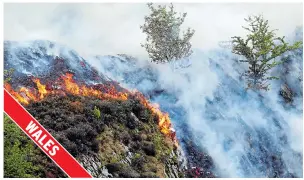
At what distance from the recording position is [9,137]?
10.4 m

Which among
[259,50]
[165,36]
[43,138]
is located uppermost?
[165,36]

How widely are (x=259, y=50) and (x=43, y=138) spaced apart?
5.28 metres

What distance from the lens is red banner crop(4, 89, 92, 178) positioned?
33.5ft

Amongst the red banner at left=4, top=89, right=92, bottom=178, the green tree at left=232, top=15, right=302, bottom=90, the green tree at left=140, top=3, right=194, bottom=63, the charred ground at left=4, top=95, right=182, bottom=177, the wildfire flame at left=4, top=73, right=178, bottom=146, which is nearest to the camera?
the red banner at left=4, top=89, right=92, bottom=178

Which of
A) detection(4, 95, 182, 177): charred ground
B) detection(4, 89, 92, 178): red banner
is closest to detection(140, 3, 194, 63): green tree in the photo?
detection(4, 95, 182, 177): charred ground

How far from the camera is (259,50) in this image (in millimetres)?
12875

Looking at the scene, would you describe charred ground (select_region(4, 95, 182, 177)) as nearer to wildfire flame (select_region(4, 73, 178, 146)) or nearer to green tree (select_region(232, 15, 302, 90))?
wildfire flame (select_region(4, 73, 178, 146))

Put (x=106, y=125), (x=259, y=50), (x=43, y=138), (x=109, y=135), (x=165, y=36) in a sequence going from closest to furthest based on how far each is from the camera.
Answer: (x=43, y=138)
(x=109, y=135)
(x=106, y=125)
(x=165, y=36)
(x=259, y=50)

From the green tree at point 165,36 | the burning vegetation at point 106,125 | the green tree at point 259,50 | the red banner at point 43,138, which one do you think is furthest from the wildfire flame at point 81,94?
the green tree at point 259,50

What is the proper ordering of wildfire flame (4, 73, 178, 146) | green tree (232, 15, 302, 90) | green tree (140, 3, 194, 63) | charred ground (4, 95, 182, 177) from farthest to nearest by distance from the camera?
1. green tree (232, 15, 302, 90)
2. green tree (140, 3, 194, 63)
3. wildfire flame (4, 73, 178, 146)
4. charred ground (4, 95, 182, 177)

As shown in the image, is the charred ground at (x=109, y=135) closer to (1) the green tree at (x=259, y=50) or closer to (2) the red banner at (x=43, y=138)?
(2) the red banner at (x=43, y=138)

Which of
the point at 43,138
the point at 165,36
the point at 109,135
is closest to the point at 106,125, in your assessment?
the point at 109,135

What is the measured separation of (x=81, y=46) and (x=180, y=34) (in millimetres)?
2159

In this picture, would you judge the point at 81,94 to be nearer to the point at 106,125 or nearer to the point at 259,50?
the point at 106,125
